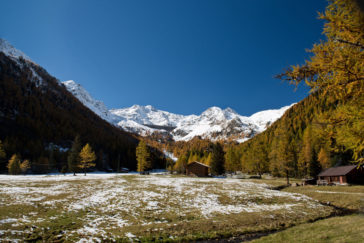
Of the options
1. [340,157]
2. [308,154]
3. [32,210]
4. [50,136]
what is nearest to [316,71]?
[32,210]

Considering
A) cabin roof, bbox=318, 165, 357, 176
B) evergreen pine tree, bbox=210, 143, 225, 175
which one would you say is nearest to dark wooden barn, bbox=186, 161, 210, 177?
evergreen pine tree, bbox=210, 143, 225, 175

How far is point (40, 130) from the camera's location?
12781 cm

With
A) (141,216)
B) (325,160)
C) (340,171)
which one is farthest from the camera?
(325,160)

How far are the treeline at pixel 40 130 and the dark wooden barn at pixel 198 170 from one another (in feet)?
160

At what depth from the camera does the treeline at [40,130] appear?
9800cm

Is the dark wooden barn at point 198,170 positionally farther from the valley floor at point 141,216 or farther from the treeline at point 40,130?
the treeline at point 40,130

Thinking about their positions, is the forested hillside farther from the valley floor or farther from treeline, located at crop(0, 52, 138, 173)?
treeline, located at crop(0, 52, 138, 173)

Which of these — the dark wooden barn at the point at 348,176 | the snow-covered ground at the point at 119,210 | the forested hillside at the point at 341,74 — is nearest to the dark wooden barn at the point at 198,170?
the dark wooden barn at the point at 348,176

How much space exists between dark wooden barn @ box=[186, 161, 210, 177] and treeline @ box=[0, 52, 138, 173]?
4875 cm

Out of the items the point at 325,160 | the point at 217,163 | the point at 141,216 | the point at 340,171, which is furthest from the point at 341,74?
the point at 325,160

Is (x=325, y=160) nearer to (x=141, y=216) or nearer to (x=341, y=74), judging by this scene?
(x=141, y=216)

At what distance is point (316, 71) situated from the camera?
676 cm

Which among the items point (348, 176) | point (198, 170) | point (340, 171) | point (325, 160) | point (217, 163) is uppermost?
point (325, 160)

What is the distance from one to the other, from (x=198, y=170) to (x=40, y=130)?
11983 centimetres
